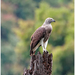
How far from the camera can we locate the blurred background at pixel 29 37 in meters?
25.9

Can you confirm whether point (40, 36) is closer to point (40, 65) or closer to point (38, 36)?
point (38, 36)

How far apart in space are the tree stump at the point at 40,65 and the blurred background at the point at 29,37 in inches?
663

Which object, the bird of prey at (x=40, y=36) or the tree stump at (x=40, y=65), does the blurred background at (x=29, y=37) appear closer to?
the bird of prey at (x=40, y=36)

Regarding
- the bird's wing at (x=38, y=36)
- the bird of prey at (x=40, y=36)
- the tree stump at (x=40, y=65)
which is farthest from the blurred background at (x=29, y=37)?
the tree stump at (x=40, y=65)

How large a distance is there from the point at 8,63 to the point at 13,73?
2.45 metres

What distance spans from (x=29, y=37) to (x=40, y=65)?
2099 centimetres

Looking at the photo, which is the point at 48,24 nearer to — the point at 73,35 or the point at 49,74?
the point at 49,74

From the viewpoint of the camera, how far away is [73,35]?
93.5ft

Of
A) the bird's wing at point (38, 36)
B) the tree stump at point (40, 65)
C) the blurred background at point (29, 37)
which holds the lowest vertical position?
the tree stump at point (40, 65)

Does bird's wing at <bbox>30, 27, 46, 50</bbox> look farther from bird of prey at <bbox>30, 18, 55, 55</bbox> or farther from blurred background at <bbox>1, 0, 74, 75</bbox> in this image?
blurred background at <bbox>1, 0, 74, 75</bbox>

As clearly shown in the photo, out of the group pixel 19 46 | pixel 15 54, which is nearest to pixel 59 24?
pixel 19 46

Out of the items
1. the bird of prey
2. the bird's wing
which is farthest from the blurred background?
the bird's wing

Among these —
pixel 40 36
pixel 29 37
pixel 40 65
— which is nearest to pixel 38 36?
pixel 40 36

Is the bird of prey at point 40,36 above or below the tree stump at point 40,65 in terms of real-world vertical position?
above
